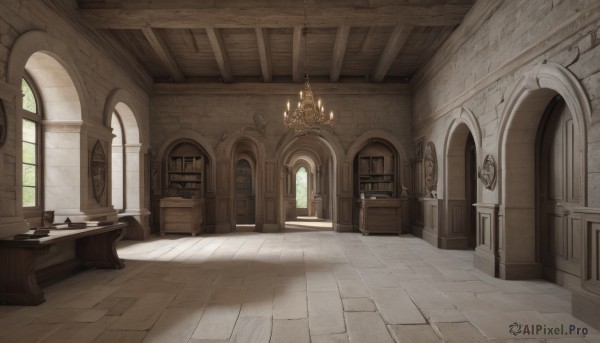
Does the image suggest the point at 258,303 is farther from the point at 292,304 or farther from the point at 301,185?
the point at 301,185

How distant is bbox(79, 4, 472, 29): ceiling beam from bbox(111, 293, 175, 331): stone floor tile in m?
4.39

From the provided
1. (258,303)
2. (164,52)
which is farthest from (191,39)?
(258,303)

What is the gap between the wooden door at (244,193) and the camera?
40.0 feet

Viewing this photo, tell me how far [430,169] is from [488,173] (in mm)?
2650

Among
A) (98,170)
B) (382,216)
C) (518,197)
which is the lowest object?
(382,216)

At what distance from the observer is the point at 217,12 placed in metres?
5.78

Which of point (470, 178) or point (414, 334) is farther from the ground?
point (470, 178)

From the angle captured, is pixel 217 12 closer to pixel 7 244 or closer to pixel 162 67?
pixel 162 67

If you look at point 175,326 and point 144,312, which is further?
point 144,312

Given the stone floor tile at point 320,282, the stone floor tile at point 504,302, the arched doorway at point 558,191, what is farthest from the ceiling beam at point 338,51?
the stone floor tile at point 504,302

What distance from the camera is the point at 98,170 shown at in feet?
20.3

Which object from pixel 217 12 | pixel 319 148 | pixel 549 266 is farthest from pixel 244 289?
pixel 319 148

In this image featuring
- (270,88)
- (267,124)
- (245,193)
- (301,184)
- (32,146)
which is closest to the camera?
(32,146)

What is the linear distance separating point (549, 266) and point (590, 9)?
3028 millimetres
